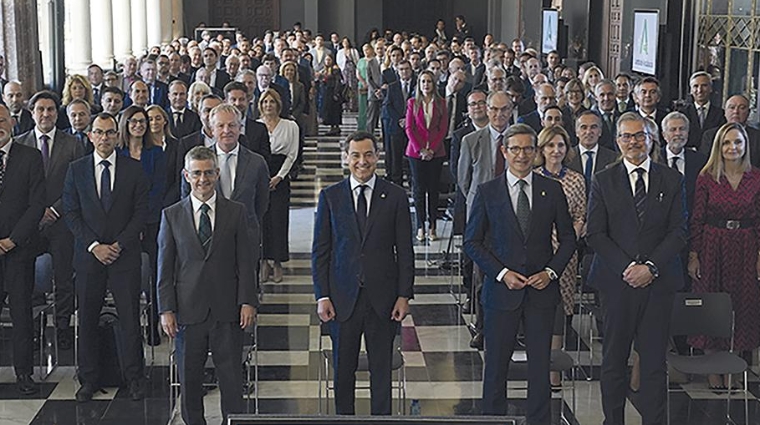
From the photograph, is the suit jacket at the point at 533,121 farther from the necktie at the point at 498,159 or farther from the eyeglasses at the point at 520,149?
the eyeglasses at the point at 520,149

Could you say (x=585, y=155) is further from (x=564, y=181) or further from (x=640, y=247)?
(x=640, y=247)

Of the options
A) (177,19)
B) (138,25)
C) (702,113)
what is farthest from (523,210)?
(177,19)

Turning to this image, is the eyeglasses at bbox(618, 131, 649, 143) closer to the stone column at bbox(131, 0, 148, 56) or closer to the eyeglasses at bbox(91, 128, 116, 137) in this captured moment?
the eyeglasses at bbox(91, 128, 116, 137)

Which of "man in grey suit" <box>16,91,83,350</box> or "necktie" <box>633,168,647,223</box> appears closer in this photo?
"necktie" <box>633,168,647,223</box>

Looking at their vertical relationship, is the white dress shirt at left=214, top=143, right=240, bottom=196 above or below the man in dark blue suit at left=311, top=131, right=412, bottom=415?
above

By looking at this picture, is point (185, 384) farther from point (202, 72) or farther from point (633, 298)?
point (202, 72)

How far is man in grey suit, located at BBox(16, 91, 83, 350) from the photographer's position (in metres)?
8.75

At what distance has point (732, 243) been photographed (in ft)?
26.4

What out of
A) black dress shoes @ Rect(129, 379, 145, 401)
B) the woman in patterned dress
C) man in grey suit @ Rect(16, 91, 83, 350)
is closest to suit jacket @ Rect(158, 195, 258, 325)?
black dress shoes @ Rect(129, 379, 145, 401)

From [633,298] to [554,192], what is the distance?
0.74m

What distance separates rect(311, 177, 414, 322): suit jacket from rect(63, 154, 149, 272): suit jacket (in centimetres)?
150

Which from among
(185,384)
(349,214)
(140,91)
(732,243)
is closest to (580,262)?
(732,243)

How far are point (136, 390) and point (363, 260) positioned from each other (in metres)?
2.11

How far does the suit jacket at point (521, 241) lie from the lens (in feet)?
22.4
